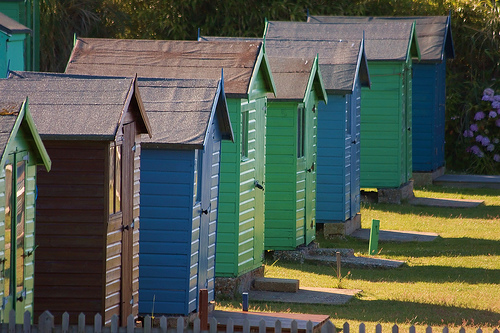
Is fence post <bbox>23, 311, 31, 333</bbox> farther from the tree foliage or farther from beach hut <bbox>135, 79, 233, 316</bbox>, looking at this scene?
the tree foliage

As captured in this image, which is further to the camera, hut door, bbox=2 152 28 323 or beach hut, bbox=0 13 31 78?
beach hut, bbox=0 13 31 78

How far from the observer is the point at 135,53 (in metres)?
11.3

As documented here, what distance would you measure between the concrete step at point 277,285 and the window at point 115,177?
3646 mm

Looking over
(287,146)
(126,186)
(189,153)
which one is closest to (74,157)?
(126,186)

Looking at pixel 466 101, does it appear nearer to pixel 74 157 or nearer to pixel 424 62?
pixel 424 62

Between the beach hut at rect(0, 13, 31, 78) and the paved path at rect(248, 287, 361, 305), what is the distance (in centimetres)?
499

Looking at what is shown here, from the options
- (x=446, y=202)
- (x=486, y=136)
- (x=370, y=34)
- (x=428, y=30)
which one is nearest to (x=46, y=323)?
(x=370, y=34)

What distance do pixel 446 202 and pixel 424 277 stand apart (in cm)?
724

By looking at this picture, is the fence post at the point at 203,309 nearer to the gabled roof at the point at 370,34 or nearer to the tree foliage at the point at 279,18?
the gabled roof at the point at 370,34

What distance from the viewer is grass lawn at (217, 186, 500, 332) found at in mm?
10141

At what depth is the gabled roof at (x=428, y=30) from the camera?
2059 cm

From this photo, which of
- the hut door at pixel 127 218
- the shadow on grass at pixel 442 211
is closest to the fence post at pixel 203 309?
the hut door at pixel 127 218

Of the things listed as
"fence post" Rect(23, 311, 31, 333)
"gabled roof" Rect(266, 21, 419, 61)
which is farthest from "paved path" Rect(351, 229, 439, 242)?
"fence post" Rect(23, 311, 31, 333)

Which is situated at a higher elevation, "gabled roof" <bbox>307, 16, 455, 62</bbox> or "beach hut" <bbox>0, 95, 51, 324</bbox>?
"gabled roof" <bbox>307, 16, 455, 62</bbox>
